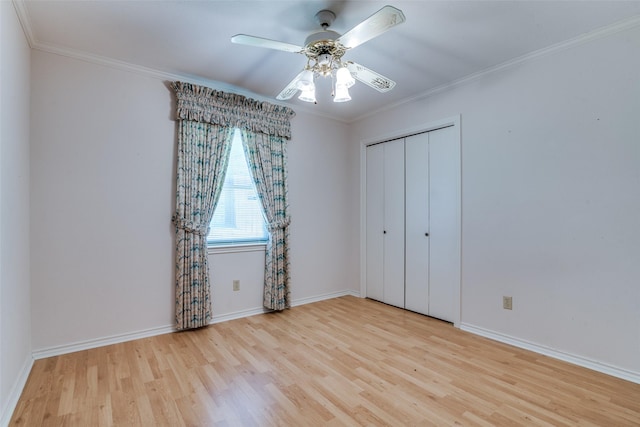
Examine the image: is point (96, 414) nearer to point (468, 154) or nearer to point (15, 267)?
point (15, 267)

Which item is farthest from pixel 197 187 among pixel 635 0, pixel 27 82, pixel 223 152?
pixel 635 0

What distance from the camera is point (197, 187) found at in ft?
9.82

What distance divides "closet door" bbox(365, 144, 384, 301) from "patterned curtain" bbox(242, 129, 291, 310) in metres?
1.16

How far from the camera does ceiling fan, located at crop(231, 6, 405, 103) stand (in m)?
1.61

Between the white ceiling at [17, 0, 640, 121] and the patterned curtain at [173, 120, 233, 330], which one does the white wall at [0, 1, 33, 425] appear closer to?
the white ceiling at [17, 0, 640, 121]

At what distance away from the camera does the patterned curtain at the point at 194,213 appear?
2.90 metres

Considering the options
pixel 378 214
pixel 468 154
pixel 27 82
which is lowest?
pixel 378 214

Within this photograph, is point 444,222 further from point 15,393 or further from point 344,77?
point 15,393

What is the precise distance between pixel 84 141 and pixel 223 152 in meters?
1.15

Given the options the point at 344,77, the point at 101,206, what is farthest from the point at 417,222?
the point at 101,206

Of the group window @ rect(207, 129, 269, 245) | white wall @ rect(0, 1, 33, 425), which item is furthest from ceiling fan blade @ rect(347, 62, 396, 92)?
white wall @ rect(0, 1, 33, 425)

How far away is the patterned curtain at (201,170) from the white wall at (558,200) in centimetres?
213

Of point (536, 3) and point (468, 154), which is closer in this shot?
point (536, 3)

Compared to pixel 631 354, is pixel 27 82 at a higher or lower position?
higher
